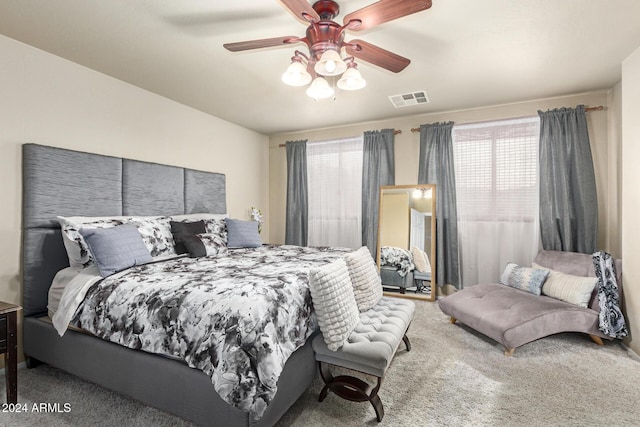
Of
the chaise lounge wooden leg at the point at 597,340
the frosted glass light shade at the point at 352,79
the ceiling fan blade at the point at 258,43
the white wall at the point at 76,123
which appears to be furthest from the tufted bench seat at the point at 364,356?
the white wall at the point at 76,123

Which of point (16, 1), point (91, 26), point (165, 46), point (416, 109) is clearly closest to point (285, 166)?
point (416, 109)

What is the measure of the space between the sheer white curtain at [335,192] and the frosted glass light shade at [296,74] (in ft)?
9.06

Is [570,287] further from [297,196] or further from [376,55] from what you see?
[297,196]

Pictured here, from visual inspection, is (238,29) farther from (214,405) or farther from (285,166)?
(285,166)

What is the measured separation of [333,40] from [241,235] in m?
2.28

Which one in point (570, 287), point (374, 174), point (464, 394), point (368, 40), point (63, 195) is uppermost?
point (368, 40)

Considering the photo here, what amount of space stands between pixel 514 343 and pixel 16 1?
420 cm

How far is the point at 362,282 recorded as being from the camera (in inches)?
95.9

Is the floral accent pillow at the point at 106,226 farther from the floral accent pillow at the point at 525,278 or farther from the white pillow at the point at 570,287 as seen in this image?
the white pillow at the point at 570,287

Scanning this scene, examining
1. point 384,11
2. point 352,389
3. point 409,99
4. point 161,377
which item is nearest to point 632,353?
point 352,389

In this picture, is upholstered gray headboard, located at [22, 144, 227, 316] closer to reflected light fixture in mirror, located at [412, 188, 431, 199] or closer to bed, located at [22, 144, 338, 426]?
bed, located at [22, 144, 338, 426]

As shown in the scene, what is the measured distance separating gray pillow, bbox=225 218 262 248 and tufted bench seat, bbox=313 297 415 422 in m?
1.75

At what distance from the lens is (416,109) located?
410 cm

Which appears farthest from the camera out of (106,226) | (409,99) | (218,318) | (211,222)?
(409,99)
